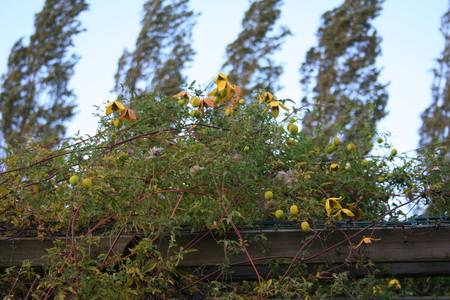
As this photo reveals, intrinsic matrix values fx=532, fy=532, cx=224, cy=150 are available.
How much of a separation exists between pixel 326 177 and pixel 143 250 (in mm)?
838

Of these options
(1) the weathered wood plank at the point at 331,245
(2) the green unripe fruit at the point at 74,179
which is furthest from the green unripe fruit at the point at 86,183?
(1) the weathered wood plank at the point at 331,245

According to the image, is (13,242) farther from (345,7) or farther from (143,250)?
(345,7)

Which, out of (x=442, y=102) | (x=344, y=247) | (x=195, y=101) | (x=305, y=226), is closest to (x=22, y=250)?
(x=195, y=101)

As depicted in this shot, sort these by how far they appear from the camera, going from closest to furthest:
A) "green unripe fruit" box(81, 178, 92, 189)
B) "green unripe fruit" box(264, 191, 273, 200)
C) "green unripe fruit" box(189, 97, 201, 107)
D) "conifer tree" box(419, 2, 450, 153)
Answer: "green unripe fruit" box(81, 178, 92, 189), "green unripe fruit" box(264, 191, 273, 200), "green unripe fruit" box(189, 97, 201, 107), "conifer tree" box(419, 2, 450, 153)

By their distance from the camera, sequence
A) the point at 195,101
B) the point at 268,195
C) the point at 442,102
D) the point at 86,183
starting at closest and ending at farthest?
the point at 86,183 → the point at 268,195 → the point at 195,101 → the point at 442,102

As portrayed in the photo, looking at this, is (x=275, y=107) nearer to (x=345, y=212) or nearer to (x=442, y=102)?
(x=345, y=212)

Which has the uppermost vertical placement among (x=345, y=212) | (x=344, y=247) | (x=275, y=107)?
(x=275, y=107)

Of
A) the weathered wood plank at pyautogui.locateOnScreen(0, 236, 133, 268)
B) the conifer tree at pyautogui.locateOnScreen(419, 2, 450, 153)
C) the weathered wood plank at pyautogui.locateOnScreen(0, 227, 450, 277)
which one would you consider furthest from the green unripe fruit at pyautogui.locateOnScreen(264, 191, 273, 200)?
the conifer tree at pyautogui.locateOnScreen(419, 2, 450, 153)

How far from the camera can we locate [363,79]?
35.7 feet

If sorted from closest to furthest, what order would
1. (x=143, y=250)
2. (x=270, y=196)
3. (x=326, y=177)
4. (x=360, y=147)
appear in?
(x=143, y=250) < (x=270, y=196) < (x=326, y=177) < (x=360, y=147)

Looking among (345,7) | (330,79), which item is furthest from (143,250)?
(345,7)

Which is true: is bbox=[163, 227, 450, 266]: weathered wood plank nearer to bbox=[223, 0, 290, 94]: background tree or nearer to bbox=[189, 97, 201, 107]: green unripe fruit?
bbox=[189, 97, 201, 107]: green unripe fruit

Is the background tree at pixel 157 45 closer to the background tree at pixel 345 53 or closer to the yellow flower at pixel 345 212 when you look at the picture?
the background tree at pixel 345 53

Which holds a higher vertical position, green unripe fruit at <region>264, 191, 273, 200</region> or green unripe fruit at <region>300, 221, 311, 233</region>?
green unripe fruit at <region>264, 191, 273, 200</region>
